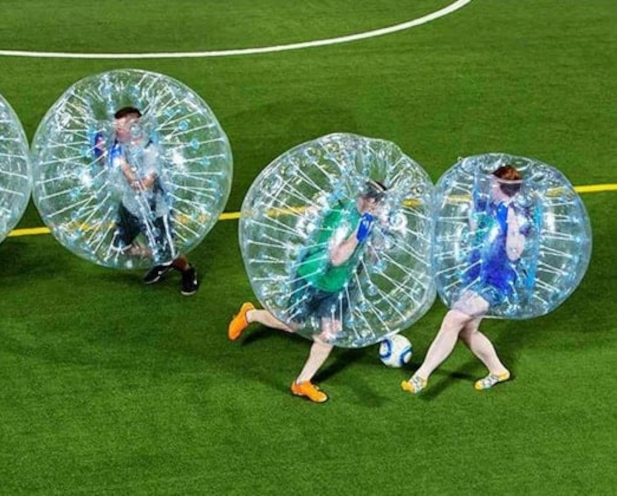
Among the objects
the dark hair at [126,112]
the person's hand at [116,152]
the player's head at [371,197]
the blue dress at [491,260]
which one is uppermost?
the dark hair at [126,112]

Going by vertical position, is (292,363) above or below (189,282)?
below

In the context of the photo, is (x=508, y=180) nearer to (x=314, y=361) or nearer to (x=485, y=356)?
(x=485, y=356)

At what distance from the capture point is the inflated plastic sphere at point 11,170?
21.5 feet

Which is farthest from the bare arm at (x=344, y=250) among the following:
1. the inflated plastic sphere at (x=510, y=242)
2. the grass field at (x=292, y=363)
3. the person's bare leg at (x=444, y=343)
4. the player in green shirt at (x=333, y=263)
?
the grass field at (x=292, y=363)

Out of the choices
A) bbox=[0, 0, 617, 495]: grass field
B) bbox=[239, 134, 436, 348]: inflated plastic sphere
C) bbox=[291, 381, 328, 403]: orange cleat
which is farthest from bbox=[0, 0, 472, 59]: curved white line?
bbox=[291, 381, 328, 403]: orange cleat

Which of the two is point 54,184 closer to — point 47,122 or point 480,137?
point 47,122

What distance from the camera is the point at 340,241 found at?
585 cm

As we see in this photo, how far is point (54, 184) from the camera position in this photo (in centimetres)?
657

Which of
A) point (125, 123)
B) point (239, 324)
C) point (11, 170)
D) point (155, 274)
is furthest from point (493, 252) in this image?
point (11, 170)

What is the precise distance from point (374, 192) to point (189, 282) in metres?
1.86

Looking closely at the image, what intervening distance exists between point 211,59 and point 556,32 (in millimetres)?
3310

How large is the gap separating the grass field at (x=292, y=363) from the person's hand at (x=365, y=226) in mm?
973

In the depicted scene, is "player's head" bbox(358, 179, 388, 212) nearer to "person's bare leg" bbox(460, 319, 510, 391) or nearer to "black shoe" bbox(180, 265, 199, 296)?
"person's bare leg" bbox(460, 319, 510, 391)

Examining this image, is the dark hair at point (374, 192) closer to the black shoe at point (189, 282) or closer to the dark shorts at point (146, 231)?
the dark shorts at point (146, 231)
